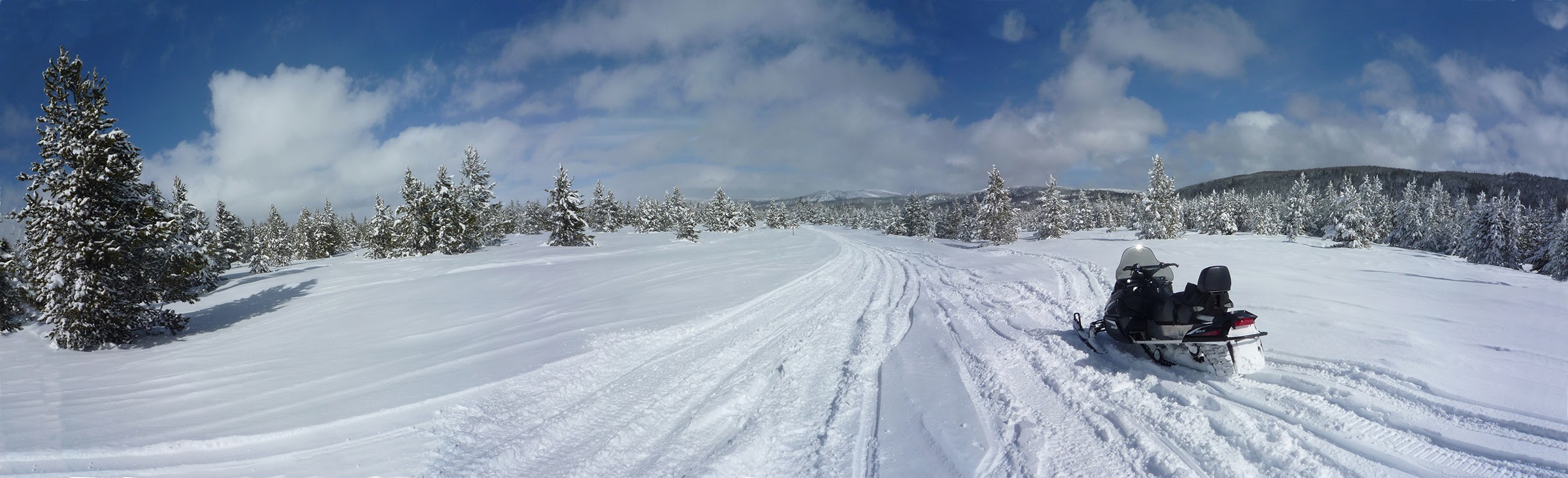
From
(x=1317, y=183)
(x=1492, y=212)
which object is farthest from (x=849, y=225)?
(x=1317, y=183)

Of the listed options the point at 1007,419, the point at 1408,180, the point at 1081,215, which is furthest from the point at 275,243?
the point at 1408,180

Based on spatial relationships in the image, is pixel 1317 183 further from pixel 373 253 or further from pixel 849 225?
pixel 373 253

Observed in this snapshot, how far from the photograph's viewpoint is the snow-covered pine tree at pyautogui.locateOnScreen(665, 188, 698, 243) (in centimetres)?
4722

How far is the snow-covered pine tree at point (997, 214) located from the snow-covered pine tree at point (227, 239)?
45.8 metres

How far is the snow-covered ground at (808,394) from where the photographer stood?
404cm

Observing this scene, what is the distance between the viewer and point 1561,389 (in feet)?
14.7

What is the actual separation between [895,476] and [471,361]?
5.76m

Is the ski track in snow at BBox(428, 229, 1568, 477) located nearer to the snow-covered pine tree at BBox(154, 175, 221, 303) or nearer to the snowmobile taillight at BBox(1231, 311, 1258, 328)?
the snowmobile taillight at BBox(1231, 311, 1258, 328)

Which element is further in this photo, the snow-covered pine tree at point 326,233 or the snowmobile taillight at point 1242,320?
the snow-covered pine tree at point 326,233

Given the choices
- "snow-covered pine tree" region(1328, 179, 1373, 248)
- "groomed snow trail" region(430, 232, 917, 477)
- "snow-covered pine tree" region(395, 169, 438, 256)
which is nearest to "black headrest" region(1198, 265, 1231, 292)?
"groomed snow trail" region(430, 232, 917, 477)

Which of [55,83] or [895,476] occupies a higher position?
[55,83]

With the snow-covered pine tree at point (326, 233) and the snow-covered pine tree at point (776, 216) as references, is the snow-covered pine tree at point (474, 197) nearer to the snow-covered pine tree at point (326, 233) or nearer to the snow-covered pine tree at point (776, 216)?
the snow-covered pine tree at point (326, 233)

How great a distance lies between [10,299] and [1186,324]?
72.1 feet

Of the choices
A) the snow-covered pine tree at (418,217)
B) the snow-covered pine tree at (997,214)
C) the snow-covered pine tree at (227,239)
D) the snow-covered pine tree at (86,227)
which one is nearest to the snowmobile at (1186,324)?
the snow-covered pine tree at (86,227)
